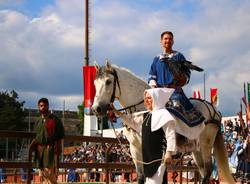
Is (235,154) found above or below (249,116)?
below

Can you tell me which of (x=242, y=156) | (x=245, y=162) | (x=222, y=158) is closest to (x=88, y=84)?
(x=242, y=156)

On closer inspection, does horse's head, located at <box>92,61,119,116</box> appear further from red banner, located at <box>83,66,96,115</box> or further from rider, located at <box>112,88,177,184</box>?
red banner, located at <box>83,66,96,115</box>

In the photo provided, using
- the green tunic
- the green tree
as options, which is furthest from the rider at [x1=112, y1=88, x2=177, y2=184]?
the green tree

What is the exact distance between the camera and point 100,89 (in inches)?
332

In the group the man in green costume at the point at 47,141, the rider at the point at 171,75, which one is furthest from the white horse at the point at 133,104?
the man in green costume at the point at 47,141

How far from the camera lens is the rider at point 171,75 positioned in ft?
26.6

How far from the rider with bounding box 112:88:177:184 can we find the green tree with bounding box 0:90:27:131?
62.2 m

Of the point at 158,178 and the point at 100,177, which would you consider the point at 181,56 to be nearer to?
the point at 158,178

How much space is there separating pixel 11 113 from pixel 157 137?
64.4 metres

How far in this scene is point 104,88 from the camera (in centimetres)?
843

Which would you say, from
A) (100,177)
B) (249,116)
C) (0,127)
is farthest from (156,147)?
(0,127)

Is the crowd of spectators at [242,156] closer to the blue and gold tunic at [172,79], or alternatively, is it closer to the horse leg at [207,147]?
the horse leg at [207,147]

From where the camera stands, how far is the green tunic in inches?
354

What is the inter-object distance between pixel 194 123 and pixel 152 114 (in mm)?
1816
